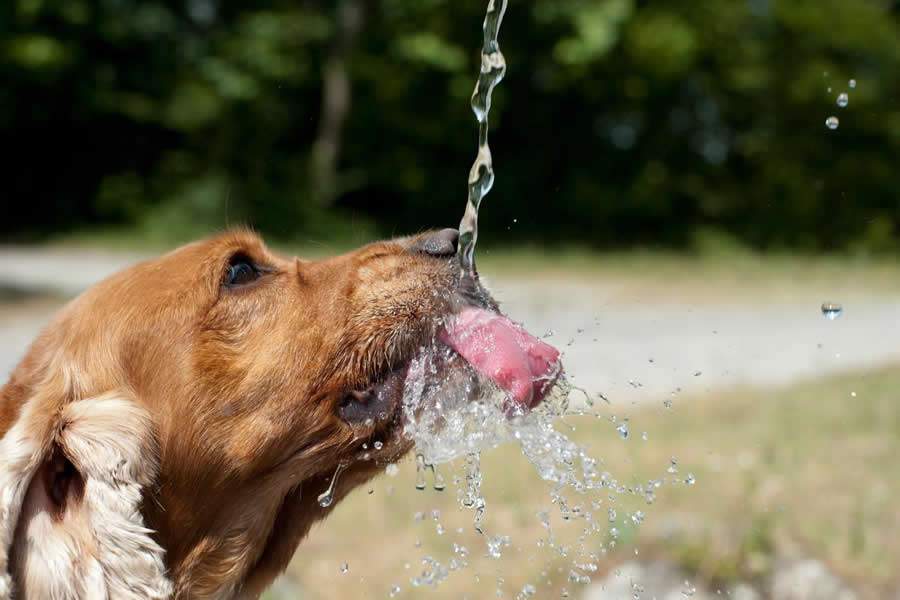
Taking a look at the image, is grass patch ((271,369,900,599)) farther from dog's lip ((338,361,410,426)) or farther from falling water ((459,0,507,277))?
dog's lip ((338,361,410,426))

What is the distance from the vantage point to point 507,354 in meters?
3.26

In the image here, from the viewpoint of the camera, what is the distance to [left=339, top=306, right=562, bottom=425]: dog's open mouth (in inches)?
128

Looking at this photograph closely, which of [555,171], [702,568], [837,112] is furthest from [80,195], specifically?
[702,568]

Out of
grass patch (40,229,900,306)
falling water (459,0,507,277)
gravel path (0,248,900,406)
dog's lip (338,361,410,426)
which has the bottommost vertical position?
grass patch (40,229,900,306)

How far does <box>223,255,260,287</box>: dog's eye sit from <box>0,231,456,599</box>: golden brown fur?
3cm

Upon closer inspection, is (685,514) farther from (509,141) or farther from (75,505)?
(509,141)

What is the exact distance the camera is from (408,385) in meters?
3.35

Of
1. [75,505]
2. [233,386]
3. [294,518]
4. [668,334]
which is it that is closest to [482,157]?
[233,386]

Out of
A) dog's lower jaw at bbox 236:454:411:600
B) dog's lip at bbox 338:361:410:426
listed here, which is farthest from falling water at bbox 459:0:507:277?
dog's lower jaw at bbox 236:454:411:600

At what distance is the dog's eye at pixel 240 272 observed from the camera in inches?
137

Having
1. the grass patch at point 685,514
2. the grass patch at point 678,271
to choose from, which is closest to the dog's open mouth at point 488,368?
the grass patch at point 685,514

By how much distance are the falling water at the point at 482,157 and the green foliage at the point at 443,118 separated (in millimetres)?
16406

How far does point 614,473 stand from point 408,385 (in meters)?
2.85

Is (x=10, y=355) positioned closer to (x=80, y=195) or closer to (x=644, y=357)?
(x=644, y=357)
